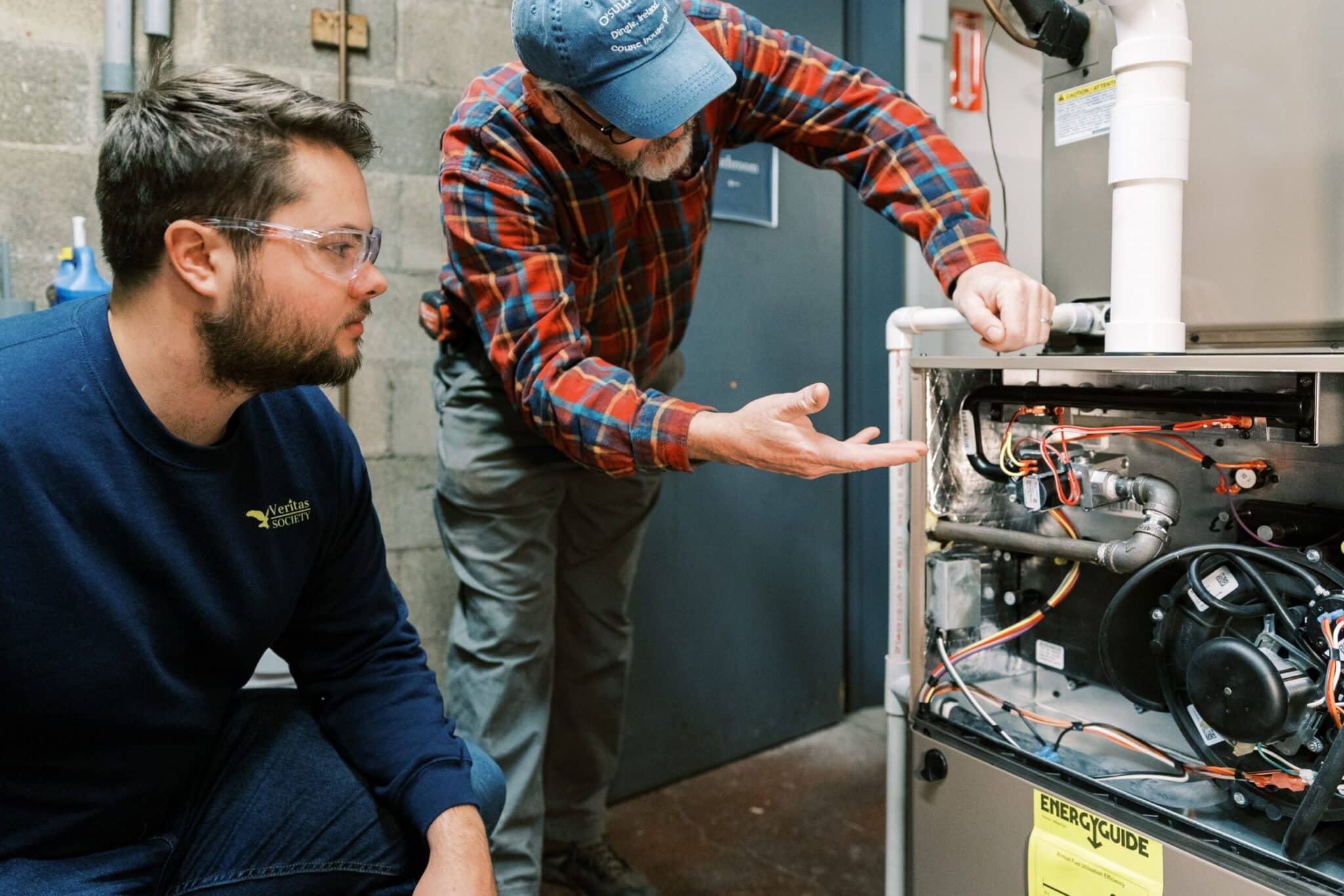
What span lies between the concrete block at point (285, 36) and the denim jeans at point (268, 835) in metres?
1.01

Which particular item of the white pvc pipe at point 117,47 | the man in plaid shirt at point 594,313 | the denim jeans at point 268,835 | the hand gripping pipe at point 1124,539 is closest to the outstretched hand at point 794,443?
the man in plaid shirt at point 594,313

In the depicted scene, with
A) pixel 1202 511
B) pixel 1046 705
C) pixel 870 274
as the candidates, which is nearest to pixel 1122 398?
pixel 1202 511

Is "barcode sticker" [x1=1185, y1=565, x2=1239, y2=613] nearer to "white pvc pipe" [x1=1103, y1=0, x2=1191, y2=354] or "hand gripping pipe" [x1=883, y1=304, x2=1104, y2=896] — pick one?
"white pvc pipe" [x1=1103, y1=0, x2=1191, y2=354]

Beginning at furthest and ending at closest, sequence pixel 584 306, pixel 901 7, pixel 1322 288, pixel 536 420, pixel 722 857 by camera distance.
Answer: pixel 901 7 → pixel 722 857 → pixel 584 306 → pixel 536 420 → pixel 1322 288

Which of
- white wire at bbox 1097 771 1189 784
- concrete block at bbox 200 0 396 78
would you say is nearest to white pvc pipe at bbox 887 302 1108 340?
white wire at bbox 1097 771 1189 784

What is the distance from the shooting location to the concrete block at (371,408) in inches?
65.0

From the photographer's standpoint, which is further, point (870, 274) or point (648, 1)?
point (870, 274)

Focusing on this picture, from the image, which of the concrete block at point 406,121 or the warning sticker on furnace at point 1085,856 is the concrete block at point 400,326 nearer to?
the concrete block at point 406,121

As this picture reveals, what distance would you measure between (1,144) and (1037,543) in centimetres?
147

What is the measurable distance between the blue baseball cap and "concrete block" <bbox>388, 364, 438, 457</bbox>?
2.41 ft

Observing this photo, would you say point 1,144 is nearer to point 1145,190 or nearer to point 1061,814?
point 1145,190

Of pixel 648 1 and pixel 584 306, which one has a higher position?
pixel 648 1

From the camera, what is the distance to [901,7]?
2.10m

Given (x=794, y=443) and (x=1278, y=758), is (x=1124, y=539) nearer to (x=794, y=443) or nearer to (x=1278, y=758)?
(x=1278, y=758)
